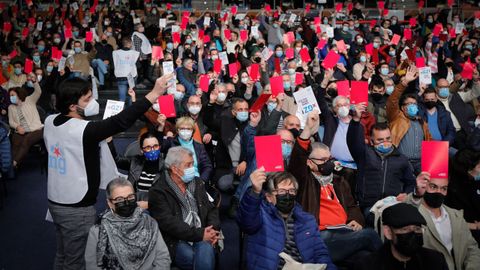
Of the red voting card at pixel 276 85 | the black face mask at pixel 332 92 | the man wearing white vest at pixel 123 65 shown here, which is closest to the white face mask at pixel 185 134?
the red voting card at pixel 276 85

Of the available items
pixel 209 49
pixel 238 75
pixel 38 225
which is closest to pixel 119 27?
pixel 209 49

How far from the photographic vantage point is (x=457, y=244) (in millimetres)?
3479

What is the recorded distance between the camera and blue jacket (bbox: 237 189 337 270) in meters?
3.47

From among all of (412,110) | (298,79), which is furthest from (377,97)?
(298,79)

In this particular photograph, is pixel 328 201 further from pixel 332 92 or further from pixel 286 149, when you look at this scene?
pixel 332 92

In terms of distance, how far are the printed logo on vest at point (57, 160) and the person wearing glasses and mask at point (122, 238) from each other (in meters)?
0.32

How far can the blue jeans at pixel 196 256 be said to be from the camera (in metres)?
3.80

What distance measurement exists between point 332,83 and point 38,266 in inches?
157

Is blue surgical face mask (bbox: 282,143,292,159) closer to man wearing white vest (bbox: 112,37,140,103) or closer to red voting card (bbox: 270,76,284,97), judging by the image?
red voting card (bbox: 270,76,284,97)

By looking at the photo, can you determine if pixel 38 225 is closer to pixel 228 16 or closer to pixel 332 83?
pixel 332 83

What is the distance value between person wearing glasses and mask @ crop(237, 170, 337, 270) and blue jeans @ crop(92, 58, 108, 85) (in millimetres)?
8486

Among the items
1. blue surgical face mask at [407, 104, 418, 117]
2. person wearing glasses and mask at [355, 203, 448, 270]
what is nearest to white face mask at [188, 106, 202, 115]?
blue surgical face mask at [407, 104, 418, 117]

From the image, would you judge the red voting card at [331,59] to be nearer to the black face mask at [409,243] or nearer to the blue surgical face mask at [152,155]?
the blue surgical face mask at [152,155]

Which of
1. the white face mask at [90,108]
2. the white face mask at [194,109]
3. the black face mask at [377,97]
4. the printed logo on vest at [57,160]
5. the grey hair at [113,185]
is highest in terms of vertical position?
the white face mask at [90,108]
